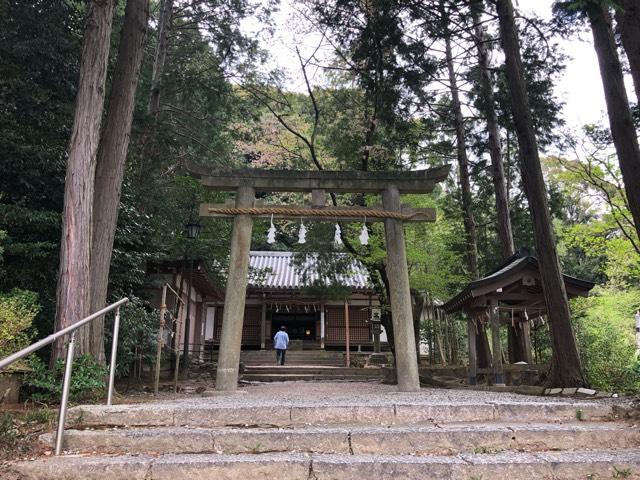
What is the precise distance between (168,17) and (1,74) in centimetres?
Result: 632

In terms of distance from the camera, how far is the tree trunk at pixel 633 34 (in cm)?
523

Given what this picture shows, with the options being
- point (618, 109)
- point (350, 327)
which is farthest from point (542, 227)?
point (350, 327)

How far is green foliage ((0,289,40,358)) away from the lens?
497 centimetres

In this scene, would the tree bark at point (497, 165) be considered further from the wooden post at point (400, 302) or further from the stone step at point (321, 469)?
the stone step at point (321, 469)

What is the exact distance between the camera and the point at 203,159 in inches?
512

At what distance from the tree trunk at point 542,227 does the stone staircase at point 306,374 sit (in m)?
9.16

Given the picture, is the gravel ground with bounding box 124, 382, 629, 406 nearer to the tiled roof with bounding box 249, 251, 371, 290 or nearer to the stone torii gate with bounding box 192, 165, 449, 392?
the stone torii gate with bounding box 192, 165, 449, 392

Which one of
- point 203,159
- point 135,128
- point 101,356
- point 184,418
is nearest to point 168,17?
point 203,159

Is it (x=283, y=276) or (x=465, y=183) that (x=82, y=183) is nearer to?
(x=465, y=183)

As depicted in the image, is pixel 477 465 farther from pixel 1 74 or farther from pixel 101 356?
pixel 1 74

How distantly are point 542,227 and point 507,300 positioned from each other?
399 centimetres

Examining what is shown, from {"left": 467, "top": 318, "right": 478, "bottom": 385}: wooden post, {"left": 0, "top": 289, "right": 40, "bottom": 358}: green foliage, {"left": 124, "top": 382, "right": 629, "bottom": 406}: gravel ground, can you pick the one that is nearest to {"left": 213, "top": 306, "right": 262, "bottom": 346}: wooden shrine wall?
{"left": 467, "top": 318, "right": 478, "bottom": 385}: wooden post

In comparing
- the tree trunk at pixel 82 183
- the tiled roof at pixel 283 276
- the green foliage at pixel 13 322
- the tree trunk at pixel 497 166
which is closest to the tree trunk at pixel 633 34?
the tree trunk at pixel 82 183

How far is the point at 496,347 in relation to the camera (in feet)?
31.2
